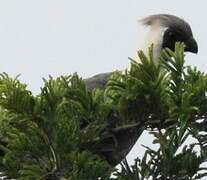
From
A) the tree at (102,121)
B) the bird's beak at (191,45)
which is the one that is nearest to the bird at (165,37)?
the bird's beak at (191,45)

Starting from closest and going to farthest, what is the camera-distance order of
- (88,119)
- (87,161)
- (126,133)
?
(87,161) → (88,119) → (126,133)

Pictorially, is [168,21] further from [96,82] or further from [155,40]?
[96,82]

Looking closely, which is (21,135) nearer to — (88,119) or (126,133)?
(88,119)

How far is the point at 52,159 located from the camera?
4523 mm

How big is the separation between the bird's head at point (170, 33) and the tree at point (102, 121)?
2095mm

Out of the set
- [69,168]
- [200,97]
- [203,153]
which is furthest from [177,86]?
[69,168]

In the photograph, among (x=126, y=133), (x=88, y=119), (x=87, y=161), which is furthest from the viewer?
(x=126, y=133)

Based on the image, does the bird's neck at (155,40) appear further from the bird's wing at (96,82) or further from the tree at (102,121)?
the tree at (102,121)

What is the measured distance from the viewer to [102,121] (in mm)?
4730

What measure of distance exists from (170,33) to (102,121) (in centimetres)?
238

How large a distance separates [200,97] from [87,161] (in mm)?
860

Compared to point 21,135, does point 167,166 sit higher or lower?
lower

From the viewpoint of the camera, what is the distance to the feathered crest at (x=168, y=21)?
22.2ft

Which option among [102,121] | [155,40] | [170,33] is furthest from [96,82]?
[102,121]
